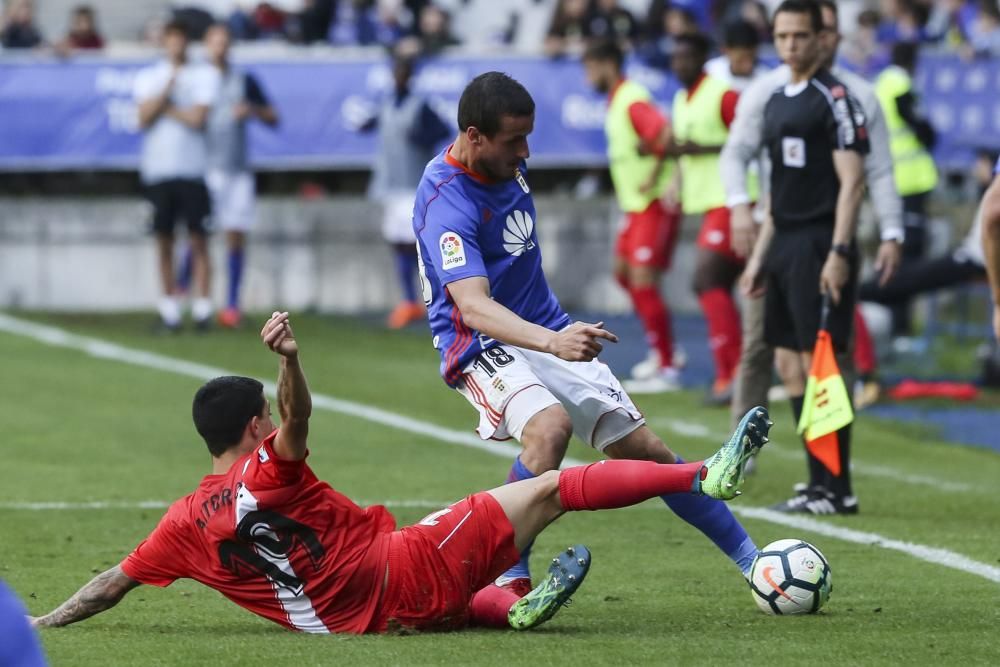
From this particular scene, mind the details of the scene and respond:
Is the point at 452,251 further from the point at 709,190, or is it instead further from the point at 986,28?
the point at 986,28

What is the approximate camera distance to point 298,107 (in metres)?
19.5

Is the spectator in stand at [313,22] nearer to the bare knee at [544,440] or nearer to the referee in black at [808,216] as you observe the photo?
the referee in black at [808,216]

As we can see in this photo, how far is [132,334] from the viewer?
16.4 meters

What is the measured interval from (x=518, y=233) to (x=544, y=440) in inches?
28.3

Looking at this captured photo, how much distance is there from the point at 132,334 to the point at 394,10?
6.87 meters

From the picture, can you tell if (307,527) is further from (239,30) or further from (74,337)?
(239,30)

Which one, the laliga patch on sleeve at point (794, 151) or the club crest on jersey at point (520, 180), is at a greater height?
the club crest on jersey at point (520, 180)

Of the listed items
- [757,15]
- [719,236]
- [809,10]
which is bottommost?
[719,236]

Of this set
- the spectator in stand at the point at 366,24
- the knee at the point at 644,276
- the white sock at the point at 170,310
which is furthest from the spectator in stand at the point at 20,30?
the knee at the point at 644,276

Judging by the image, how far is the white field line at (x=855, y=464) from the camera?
9.72m

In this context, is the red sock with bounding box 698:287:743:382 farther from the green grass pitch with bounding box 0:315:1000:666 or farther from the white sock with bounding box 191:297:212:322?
the white sock with bounding box 191:297:212:322

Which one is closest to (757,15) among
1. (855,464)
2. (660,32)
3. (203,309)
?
(660,32)

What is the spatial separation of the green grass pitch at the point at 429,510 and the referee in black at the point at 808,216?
0.67 m

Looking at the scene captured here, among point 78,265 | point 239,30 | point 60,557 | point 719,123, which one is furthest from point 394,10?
point 60,557
